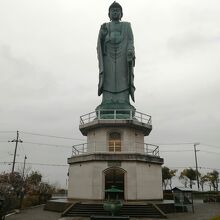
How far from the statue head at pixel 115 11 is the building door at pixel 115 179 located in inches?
646

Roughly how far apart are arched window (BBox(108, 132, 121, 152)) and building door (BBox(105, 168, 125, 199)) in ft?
7.57

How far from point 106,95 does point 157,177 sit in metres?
9.13

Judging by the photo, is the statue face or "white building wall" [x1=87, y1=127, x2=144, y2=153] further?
the statue face

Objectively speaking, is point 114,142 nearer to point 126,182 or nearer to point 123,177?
point 123,177

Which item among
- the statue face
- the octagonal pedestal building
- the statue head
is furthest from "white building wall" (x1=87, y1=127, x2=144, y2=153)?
the statue head

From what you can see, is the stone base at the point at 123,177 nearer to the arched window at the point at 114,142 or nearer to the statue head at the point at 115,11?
the arched window at the point at 114,142

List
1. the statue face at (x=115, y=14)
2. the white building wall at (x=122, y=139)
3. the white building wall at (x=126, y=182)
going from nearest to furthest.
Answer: the white building wall at (x=126, y=182), the white building wall at (x=122, y=139), the statue face at (x=115, y=14)

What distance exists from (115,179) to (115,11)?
1760cm

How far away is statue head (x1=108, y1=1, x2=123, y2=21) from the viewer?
31.8 metres

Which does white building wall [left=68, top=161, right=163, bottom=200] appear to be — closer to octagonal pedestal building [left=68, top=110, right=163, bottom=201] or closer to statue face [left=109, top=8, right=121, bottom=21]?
octagonal pedestal building [left=68, top=110, right=163, bottom=201]

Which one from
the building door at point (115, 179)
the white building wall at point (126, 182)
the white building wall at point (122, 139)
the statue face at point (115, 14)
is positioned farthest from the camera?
the statue face at point (115, 14)

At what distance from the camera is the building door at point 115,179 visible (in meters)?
24.4

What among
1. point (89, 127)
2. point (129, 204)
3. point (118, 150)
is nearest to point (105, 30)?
point (89, 127)

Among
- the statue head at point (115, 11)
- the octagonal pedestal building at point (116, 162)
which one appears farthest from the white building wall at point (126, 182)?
the statue head at point (115, 11)
